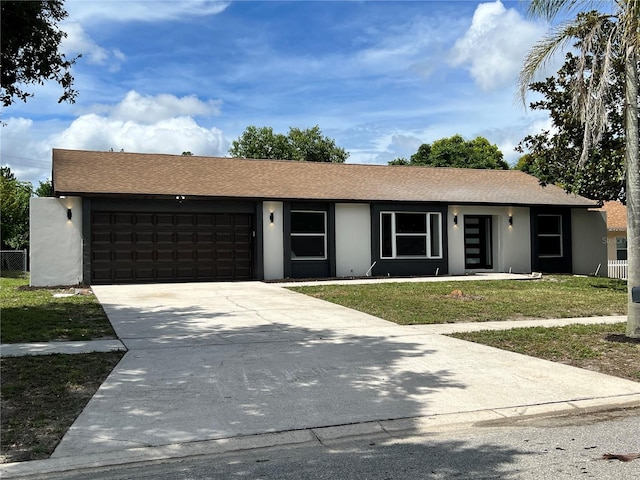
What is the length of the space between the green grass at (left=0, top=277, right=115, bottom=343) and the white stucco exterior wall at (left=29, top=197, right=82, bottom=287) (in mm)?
2107

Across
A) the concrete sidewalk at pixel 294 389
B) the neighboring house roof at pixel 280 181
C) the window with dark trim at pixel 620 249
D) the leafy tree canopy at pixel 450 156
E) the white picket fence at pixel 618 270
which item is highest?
the leafy tree canopy at pixel 450 156

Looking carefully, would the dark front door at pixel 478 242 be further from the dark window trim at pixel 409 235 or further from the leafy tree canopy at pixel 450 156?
the leafy tree canopy at pixel 450 156

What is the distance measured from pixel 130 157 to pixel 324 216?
7.62 m

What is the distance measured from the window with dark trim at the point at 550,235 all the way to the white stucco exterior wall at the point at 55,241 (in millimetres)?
17678

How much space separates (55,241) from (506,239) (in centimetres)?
1643

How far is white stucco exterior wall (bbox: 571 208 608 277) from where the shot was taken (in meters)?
24.2

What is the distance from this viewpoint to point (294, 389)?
6.12 meters

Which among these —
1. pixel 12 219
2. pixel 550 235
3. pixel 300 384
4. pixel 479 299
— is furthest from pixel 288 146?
pixel 300 384

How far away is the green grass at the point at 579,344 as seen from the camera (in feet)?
24.4

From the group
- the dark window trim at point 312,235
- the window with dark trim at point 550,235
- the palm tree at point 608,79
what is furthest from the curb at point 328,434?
the window with dark trim at point 550,235

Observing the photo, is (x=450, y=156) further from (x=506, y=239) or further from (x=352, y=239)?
(x=352, y=239)

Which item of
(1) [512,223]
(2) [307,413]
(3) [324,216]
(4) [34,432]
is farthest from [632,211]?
(1) [512,223]

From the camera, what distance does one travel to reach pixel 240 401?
5699 millimetres

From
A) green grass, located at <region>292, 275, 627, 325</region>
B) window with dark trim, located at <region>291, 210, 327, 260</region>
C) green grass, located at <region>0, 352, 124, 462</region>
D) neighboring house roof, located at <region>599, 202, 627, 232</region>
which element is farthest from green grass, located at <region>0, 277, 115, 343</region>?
neighboring house roof, located at <region>599, 202, 627, 232</region>
